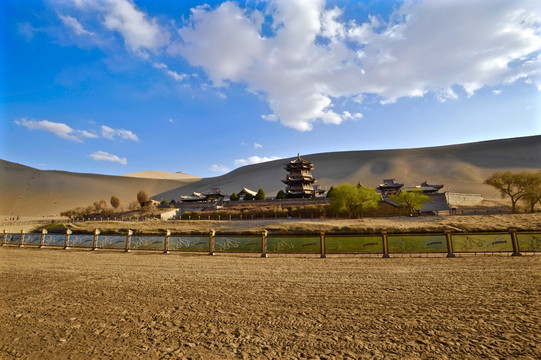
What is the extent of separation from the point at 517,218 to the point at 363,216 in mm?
17383

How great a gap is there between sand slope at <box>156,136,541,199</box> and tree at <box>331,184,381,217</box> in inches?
2387

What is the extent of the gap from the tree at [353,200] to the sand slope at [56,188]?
87882mm

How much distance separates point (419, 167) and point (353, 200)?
9245 cm

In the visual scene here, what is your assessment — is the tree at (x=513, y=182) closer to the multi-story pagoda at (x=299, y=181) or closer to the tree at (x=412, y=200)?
the tree at (x=412, y=200)

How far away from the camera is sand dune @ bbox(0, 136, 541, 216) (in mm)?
95312

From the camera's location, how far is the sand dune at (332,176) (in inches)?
3752

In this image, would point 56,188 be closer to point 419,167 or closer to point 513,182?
point 513,182

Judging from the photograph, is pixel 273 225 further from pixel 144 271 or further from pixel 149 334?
pixel 149 334

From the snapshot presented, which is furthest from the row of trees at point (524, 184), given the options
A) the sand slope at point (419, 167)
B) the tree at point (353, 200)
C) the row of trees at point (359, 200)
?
the sand slope at point (419, 167)

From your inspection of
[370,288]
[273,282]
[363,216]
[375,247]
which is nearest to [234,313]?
[273,282]

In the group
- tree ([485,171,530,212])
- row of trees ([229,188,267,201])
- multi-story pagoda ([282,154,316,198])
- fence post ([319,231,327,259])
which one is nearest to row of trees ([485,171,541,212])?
tree ([485,171,530,212])

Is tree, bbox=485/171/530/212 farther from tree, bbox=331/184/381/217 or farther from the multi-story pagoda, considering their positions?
the multi-story pagoda

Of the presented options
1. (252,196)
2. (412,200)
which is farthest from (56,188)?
(412,200)

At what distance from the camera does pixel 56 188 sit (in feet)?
366
